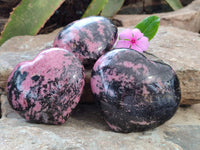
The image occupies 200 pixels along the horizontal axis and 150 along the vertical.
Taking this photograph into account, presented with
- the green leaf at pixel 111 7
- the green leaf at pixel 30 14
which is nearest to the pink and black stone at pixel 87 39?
the green leaf at pixel 30 14

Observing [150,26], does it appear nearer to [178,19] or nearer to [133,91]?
[133,91]

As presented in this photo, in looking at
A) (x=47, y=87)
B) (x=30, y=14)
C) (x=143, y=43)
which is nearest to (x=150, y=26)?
(x=143, y=43)

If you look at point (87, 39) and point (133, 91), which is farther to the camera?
point (87, 39)

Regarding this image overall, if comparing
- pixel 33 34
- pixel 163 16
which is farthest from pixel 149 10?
pixel 33 34

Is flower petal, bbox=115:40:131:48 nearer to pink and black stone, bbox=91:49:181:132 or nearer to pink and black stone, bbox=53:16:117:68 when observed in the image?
pink and black stone, bbox=53:16:117:68

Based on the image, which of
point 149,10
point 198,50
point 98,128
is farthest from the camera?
point 149,10

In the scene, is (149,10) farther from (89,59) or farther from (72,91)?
(72,91)

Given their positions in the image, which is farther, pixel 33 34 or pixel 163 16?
pixel 163 16
